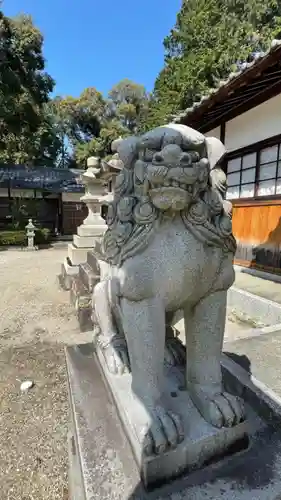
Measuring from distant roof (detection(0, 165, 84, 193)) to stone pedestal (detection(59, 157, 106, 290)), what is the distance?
351 inches

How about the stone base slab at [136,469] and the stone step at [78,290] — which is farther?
the stone step at [78,290]

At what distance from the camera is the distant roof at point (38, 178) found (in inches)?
580

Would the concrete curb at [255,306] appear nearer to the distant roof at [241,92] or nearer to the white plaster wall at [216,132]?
the distant roof at [241,92]

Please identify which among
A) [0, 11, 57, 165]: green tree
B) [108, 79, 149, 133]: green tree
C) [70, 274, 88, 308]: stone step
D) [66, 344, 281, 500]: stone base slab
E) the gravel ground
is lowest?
the gravel ground

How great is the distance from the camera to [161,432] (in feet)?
3.57

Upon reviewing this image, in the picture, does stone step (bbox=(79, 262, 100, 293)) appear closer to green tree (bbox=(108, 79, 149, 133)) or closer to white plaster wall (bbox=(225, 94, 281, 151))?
white plaster wall (bbox=(225, 94, 281, 151))

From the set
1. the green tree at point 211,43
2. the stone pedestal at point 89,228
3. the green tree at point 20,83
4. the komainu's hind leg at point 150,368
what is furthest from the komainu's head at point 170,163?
the green tree at point 20,83

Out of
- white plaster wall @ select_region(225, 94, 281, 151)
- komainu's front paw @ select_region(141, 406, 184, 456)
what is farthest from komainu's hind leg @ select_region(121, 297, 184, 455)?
white plaster wall @ select_region(225, 94, 281, 151)

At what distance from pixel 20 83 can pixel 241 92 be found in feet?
39.1

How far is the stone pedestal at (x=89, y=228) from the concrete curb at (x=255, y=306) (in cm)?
284

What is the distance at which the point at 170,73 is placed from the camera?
42.4 feet

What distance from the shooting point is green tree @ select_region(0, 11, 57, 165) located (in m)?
12.4

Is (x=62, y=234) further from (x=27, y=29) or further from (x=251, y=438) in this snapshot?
(x=251, y=438)

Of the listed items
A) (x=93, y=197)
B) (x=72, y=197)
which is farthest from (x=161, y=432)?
(x=72, y=197)
